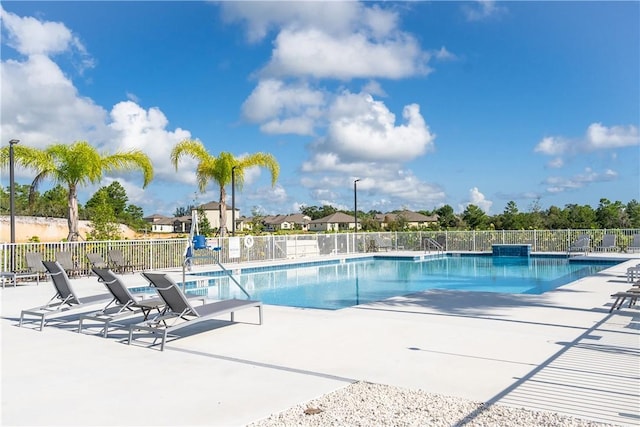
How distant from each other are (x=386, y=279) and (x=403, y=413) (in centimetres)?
1381

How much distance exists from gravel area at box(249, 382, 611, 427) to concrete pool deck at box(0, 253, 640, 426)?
0.63 feet

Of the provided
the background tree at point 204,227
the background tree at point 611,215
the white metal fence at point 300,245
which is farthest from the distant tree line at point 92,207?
the background tree at point 611,215

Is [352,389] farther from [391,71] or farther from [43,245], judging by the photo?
[391,71]

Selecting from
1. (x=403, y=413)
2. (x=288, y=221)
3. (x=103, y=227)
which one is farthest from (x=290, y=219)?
(x=403, y=413)

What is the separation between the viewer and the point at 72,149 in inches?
695

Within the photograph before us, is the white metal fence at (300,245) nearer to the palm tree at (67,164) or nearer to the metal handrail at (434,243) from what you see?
the metal handrail at (434,243)

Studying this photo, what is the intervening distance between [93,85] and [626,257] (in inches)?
1010

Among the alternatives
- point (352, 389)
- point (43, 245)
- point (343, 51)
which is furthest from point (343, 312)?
point (43, 245)

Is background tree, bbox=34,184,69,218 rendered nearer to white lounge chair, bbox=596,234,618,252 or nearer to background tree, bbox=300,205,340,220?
white lounge chair, bbox=596,234,618,252

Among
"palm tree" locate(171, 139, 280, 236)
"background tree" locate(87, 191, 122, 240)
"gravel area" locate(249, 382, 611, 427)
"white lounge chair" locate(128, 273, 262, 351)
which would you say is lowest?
"gravel area" locate(249, 382, 611, 427)

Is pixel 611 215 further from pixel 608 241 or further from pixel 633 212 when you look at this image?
pixel 608 241

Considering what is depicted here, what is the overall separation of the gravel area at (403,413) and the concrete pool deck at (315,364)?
191 mm

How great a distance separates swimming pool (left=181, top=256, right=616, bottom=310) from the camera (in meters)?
13.9

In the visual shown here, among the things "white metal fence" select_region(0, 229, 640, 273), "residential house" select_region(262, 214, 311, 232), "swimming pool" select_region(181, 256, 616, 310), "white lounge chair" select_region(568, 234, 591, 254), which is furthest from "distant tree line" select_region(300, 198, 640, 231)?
"residential house" select_region(262, 214, 311, 232)
